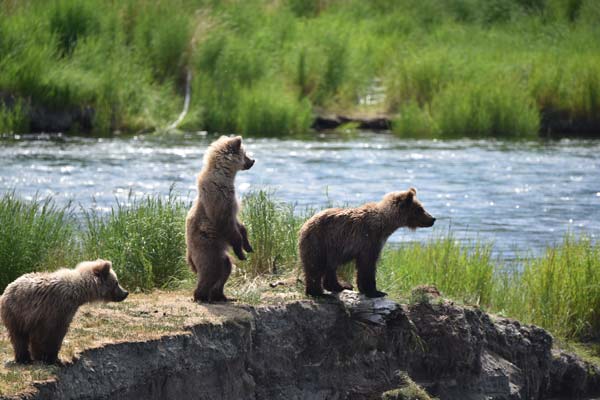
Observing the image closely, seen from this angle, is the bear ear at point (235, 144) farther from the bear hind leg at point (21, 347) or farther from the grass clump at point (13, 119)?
the grass clump at point (13, 119)

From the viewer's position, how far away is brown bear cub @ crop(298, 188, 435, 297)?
34.2 feet

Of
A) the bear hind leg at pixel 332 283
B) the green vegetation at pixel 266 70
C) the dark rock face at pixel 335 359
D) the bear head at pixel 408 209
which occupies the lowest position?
the dark rock face at pixel 335 359

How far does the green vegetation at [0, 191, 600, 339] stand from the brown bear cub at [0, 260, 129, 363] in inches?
98.8

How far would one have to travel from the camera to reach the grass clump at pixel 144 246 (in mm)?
11883

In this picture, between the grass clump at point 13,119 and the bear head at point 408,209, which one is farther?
the grass clump at point 13,119

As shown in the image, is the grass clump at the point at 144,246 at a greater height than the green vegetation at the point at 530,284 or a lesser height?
greater

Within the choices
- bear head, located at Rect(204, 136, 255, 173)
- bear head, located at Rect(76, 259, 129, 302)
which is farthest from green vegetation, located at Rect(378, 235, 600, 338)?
bear head, located at Rect(76, 259, 129, 302)

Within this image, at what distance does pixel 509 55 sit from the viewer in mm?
33500

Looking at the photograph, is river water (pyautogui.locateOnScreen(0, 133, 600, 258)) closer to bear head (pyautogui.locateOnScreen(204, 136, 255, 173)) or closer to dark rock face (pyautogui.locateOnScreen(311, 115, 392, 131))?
dark rock face (pyautogui.locateOnScreen(311, 115, 392, 131))

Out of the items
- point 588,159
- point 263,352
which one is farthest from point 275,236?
point 588,159

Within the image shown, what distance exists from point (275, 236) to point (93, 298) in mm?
3749

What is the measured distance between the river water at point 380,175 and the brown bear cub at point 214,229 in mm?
6789

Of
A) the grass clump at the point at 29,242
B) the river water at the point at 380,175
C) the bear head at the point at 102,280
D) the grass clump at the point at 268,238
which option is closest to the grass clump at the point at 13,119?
the river water at the point at 380,175

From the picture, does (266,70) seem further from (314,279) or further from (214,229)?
(214,229)
